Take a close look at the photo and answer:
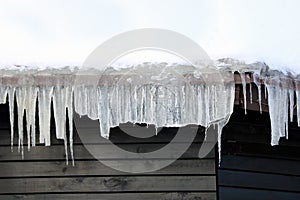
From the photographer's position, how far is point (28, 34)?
12.2 ft

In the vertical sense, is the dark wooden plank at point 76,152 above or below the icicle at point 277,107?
below

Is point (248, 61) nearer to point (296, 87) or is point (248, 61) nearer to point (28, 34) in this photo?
point (296, 87)

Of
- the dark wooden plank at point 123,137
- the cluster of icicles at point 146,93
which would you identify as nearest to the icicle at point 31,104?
the cluster of icicles at point 146,93

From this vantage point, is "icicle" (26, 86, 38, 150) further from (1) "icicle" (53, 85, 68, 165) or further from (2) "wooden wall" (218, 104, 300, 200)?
(2) "wooden wall" (218, 104, 300, 200)

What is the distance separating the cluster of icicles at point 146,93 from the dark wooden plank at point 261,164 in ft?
2.88

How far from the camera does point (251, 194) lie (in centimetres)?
421

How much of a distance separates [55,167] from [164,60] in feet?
4.35

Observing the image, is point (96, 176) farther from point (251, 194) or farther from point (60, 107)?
point (251, 194)

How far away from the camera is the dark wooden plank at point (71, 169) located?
155 inches

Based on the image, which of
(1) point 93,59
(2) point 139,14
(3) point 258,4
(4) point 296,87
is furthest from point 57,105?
(3) point 258,4

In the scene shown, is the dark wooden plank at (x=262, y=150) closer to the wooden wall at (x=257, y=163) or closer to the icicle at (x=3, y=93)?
the wooden wall at (x=257, y=163)

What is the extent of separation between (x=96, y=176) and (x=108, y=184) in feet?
0.36

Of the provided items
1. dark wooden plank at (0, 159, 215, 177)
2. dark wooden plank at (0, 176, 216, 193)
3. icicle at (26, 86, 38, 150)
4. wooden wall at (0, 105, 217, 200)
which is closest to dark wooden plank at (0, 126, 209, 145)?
wooden wall at (0, 105, 217, 200)

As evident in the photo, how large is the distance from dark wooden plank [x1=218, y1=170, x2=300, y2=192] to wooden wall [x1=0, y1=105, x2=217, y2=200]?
0.93 ft
